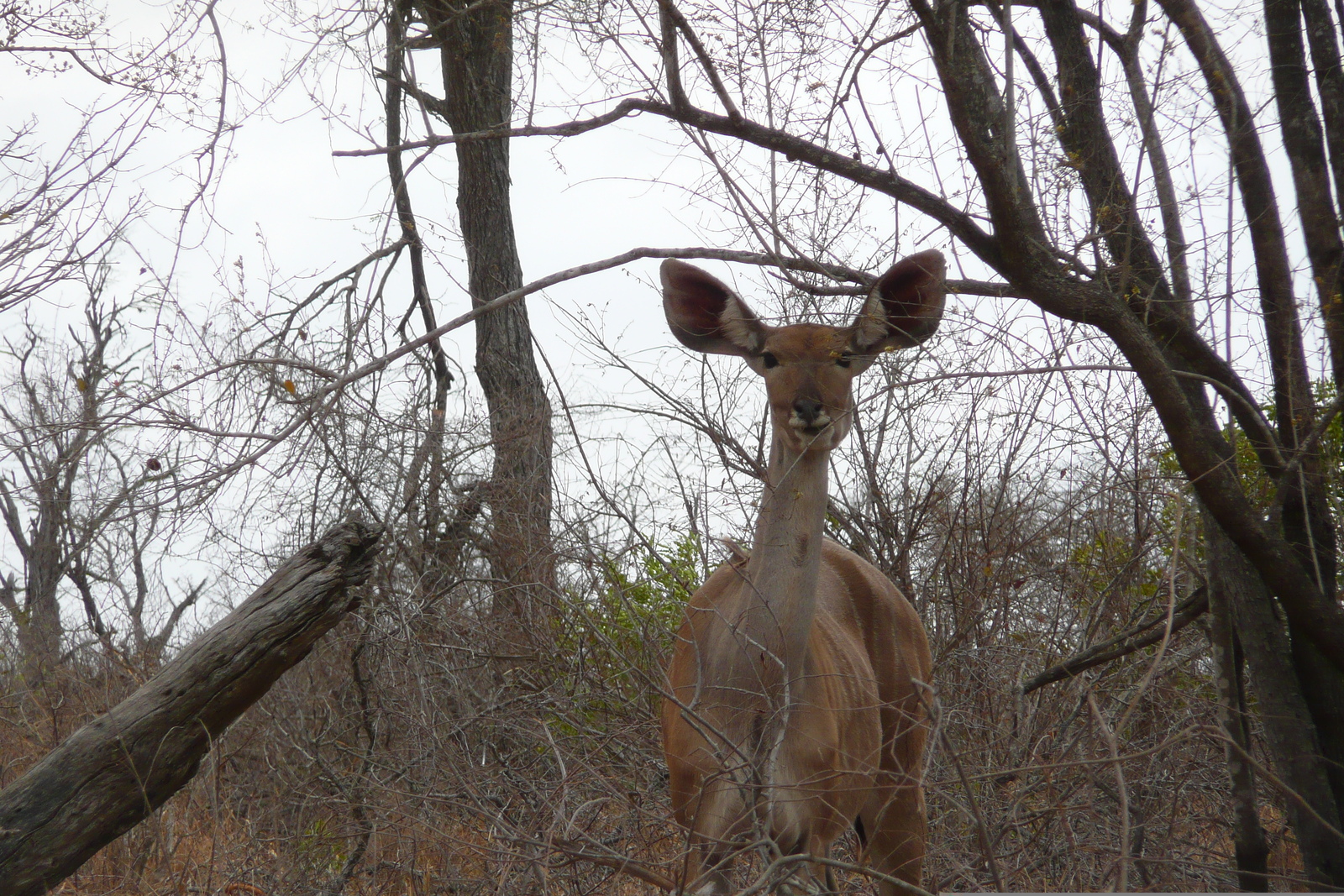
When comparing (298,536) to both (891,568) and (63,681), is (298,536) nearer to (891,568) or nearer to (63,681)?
(63,681)

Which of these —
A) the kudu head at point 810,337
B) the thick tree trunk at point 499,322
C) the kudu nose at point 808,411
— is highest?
the thick tree trunk at point 499,322

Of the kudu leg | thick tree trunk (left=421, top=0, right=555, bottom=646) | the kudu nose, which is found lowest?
the kudu leg

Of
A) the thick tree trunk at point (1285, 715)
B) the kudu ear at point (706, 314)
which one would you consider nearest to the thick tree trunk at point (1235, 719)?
the thick tree trunk at point (1285, 715)

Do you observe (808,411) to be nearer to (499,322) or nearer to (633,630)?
(633,630)

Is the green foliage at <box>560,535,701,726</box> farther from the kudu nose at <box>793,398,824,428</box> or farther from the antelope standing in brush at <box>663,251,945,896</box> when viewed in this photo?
the kudu nose at <box>793,398,824,428</box>

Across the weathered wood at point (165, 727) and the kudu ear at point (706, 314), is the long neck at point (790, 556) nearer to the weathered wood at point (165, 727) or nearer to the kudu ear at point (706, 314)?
the kudu ear at point (706, 314)

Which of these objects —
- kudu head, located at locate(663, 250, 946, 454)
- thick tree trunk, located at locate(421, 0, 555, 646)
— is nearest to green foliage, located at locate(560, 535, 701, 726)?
thick tree trunk, located at locate(421, 0, 555, 646)

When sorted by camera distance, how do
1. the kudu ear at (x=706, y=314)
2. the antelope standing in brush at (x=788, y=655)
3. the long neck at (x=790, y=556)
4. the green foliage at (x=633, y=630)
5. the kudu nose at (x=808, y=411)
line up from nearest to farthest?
the antelope standing in brush at (x=788, y=655) < the kudu nose at (x=808, y=411) < the long neck at (x=790, y=556) < the kudu ear at (x=706, y=314) < the green foliage at (x=633, y=630)

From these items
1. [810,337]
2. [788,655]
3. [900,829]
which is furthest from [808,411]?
[900,829]

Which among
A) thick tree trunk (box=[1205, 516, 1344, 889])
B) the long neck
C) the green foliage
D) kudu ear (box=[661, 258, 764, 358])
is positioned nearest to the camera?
the long neck

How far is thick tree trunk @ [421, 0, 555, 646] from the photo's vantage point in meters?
7.77

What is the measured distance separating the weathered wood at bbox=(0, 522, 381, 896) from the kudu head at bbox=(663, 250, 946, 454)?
5.12 feet

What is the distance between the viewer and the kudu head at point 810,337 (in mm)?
4012

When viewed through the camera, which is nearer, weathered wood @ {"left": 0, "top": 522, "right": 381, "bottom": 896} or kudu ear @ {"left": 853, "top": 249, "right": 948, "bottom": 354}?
weathered wood @ {"left": 0, "top": 522, "right": 381, "bottom": 896}
